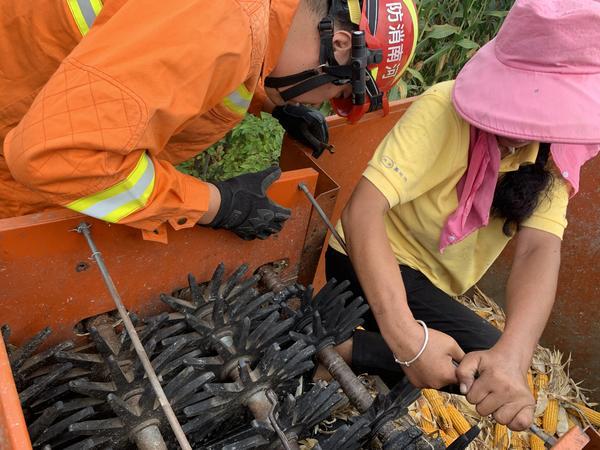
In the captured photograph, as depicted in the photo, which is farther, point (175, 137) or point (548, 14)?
point (175, 137)

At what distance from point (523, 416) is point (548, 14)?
121 centimetres

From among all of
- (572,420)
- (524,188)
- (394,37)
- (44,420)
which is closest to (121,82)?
(44,420)

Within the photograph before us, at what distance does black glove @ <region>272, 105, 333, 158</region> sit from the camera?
227 centimetres

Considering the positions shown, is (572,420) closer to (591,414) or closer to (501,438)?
(591,414)

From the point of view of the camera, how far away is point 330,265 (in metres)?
2.52

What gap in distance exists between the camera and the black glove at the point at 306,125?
7.45 ft

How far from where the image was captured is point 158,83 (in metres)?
1.33

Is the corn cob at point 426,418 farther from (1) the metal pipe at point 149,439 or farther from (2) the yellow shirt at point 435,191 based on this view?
(1) the metal pipe at point 149,439

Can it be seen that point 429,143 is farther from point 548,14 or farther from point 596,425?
point 596,425

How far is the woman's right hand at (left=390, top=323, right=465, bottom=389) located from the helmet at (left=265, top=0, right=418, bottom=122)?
0.83 metres

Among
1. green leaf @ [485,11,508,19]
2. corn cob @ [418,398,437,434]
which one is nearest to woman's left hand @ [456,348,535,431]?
corn cob @ [418,398,437,434]

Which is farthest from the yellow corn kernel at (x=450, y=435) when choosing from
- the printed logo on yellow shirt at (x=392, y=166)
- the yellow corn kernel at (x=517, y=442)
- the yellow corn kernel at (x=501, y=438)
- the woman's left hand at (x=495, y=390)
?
the printed logo on yellow shirt at (x=392, y=166)

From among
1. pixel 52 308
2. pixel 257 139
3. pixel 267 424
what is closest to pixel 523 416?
pixel 267 424

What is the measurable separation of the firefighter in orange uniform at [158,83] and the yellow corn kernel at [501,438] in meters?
1.78
